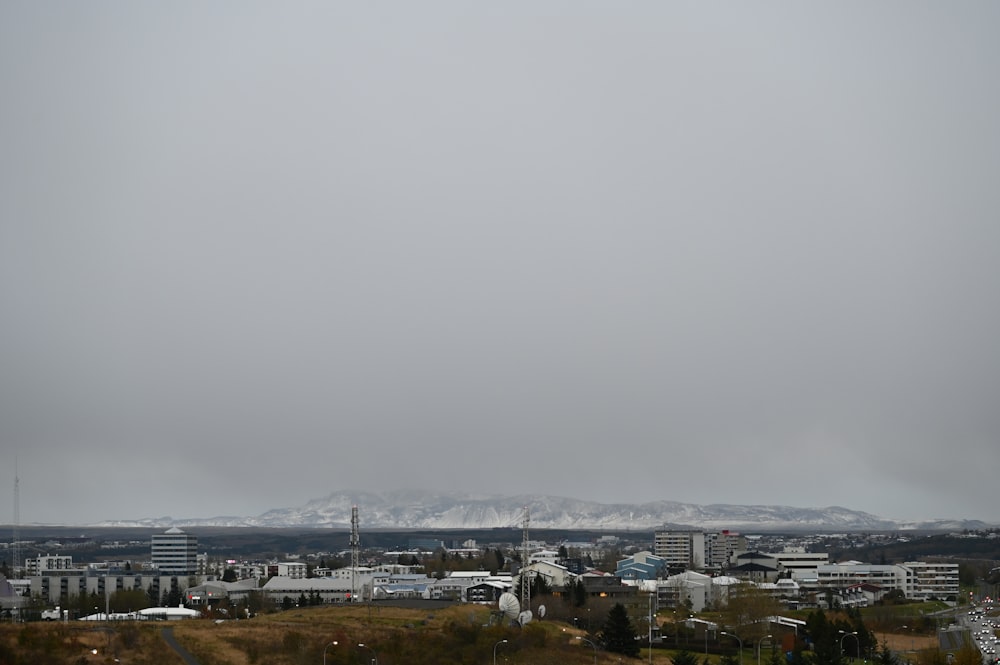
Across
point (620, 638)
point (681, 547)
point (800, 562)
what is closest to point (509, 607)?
point (620, 638)

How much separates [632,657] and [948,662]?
13829 mm

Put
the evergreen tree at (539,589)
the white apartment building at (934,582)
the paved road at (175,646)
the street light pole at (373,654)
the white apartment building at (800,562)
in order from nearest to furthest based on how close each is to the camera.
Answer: the paved road at (175,646), the street light pole at (373,654), the evergreen tree at (539,589), the white apartment building at (934,582), the white apartment building at (800,562)

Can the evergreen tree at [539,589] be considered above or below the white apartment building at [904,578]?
above

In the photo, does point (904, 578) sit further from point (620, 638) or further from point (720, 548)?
point (620, 638)

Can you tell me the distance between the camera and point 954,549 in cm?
19912

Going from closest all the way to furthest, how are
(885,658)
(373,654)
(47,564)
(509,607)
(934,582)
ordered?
(373,654)
(885,658)
(509,607)
(934,582)
(47,564)

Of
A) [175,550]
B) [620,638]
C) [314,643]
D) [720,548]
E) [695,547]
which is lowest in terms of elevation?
[720,548]

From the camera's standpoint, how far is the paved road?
161ft

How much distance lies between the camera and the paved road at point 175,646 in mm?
48969

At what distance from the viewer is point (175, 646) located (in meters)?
52.1

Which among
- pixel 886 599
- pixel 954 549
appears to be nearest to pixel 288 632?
pixel 886 599

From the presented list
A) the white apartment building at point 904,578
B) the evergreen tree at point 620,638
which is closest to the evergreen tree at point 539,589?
the evergreen tree at point 620,638

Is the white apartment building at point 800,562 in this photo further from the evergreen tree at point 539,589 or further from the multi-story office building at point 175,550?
the multi-story office building at point 175,550

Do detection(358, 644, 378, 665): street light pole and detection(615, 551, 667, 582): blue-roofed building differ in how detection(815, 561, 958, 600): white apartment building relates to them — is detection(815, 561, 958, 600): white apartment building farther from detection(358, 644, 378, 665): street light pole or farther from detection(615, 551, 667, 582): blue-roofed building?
detection(358, 644, 378, 665): street light pole
